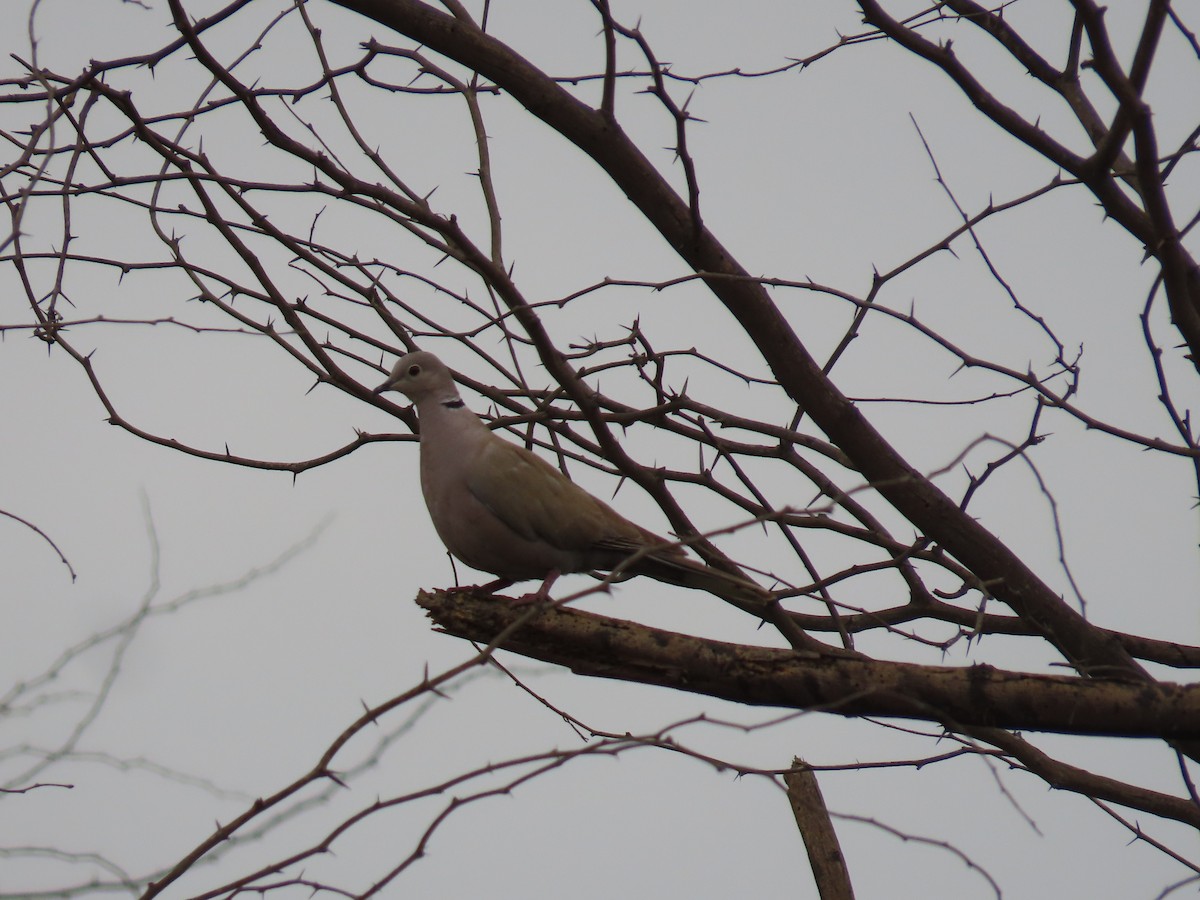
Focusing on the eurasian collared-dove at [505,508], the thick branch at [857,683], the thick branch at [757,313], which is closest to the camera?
the thick branch at [857,683]

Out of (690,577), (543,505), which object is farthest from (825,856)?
(543,505)

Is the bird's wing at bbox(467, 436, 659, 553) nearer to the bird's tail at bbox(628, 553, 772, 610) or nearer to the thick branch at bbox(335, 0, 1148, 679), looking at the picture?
the bird's tail at bbox(628, 553, 772, 610)

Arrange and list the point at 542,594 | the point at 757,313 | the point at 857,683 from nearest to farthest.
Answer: the point at 857,683
the point at 757,313
the point at 542,594

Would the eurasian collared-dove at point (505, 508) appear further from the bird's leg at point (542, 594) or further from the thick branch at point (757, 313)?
the thick branch at point (757, 313)

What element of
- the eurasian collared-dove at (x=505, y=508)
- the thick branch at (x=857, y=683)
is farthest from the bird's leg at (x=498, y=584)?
the thick branch at (x=857, y=683)

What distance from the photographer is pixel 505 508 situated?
14.7 ft

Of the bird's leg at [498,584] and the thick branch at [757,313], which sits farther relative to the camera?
the bird's leg at [498,584]

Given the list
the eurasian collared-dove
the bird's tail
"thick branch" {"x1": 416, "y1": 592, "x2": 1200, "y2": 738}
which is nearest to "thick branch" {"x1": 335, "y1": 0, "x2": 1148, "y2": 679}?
"thick branch" {"x1": 416, "y1": 592, "x2": 1200, "y2": 738}

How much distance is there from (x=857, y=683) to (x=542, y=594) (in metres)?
1.32

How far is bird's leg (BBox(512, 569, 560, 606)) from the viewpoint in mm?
4113

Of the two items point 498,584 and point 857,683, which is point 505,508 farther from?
point 857,683

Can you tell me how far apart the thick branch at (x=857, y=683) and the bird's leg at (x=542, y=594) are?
30 cm

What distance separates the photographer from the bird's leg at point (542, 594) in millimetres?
4113

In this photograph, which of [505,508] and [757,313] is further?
[505,508]
